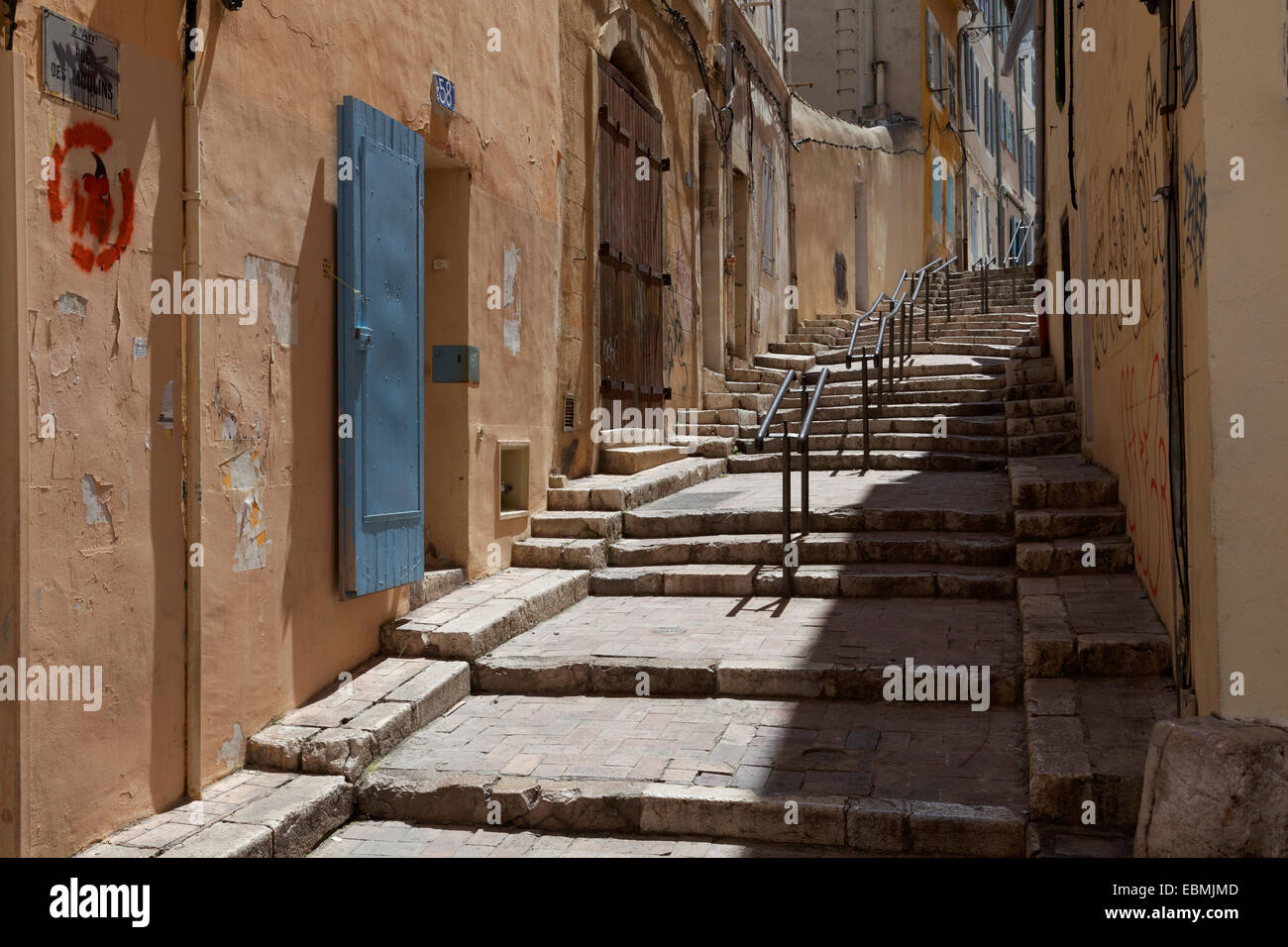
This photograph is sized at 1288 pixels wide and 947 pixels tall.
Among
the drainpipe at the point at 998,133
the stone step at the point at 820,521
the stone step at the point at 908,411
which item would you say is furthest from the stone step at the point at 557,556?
the drainpipe at the point at 998,133

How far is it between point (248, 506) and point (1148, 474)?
4000mm

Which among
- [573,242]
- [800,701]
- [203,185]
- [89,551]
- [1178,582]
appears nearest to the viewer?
[89,551]

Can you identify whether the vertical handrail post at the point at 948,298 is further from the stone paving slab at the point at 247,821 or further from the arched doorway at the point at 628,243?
the stone paving slab at the point at 247,821

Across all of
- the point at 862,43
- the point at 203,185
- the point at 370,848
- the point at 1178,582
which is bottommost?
the point at 370,848

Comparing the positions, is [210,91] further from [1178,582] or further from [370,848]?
[1178,582]

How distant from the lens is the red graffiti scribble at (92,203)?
389 cm

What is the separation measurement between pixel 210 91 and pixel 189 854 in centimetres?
282

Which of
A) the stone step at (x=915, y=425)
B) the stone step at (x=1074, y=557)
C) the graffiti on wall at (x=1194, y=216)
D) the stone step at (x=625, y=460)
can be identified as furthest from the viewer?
the stone step at (x=915, y=425)

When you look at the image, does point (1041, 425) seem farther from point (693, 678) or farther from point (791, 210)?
point (791, 210)

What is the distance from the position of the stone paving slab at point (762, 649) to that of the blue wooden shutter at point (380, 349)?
2.60 ft

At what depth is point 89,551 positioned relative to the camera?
13.2ft

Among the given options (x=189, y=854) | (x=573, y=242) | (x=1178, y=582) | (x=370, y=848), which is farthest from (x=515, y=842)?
(x=573, y=242)

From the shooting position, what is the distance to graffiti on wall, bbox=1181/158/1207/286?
3.76 metres

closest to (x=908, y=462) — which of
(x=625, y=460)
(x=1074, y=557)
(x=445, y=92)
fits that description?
(x=625, y=460)
